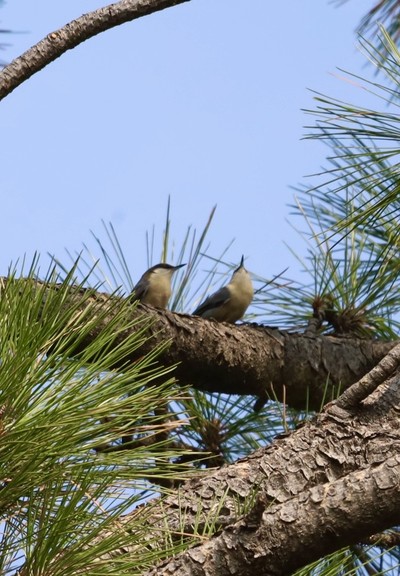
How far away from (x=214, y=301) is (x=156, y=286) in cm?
37

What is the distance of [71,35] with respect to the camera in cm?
221

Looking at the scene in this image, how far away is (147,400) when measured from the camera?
1656 millimetres

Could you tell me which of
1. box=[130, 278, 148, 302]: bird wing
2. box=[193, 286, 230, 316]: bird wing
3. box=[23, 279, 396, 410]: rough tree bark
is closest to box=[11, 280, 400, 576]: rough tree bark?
box=[23, 279, 396, 410]: rough tree bark

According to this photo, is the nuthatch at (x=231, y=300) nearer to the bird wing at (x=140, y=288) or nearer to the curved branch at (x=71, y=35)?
the bird wing at (x=140, y=288)

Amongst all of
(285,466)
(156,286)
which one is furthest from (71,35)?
(156,286)

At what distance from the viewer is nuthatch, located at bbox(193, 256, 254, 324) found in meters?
4.40

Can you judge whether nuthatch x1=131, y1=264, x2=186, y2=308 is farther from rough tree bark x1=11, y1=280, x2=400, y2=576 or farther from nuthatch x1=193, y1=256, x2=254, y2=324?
rough tree bark x1=11, y1=280, x2=400, y2=576

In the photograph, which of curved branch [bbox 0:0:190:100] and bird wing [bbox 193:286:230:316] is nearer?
curved branch [bbox 0:0:190:100]

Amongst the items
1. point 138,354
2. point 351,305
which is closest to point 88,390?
point 138,354

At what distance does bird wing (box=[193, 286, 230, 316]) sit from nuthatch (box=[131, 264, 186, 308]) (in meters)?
0.15

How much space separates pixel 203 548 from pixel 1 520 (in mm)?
298

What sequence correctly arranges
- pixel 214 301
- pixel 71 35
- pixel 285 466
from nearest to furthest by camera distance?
pixel 285 466 < pixel 71 35 < pixel 214 301

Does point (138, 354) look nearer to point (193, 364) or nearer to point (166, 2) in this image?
point (193, 364)

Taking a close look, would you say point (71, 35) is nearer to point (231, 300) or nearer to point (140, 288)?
point (140, 288)
